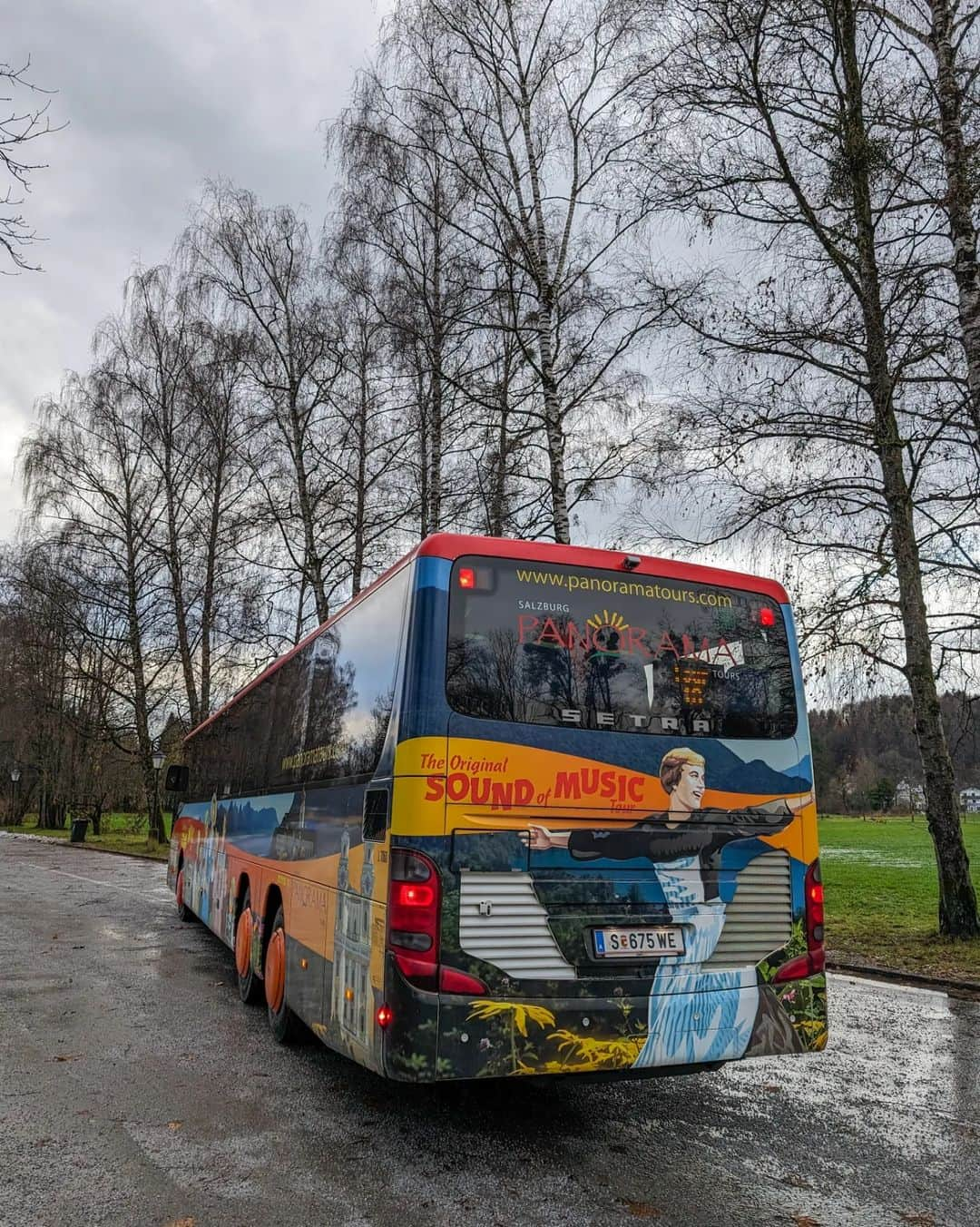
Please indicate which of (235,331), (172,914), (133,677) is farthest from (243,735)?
(133,677)

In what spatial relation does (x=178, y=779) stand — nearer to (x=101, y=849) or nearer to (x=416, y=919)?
(x=416, y=919)

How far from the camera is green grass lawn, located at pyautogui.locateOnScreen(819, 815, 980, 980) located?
1020cm

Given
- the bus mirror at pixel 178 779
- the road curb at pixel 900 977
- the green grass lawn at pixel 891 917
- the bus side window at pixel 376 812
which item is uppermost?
the bus mirror at pixel 178 779

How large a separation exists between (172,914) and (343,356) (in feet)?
37.7

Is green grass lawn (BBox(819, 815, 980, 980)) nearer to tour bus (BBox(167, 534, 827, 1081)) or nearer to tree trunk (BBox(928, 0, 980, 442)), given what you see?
tree trunk (BBox(928, 0, 980, 442))

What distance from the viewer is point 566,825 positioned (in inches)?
187

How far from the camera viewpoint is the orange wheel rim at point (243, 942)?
823cm

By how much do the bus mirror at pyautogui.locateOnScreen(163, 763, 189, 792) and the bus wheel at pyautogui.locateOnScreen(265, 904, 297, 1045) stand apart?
6.88 meters

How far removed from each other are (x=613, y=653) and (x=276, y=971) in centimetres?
371

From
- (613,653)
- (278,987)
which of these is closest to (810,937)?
(613,653)

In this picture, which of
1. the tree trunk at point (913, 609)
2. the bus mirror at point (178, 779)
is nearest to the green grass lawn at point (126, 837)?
the bus mirror at point (178, 779)

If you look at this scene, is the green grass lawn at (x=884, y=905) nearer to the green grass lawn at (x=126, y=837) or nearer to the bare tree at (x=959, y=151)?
the green grass lawn at (x=126, y=837)

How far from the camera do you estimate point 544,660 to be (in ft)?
16.1

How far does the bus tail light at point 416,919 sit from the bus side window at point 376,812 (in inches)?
9.6
